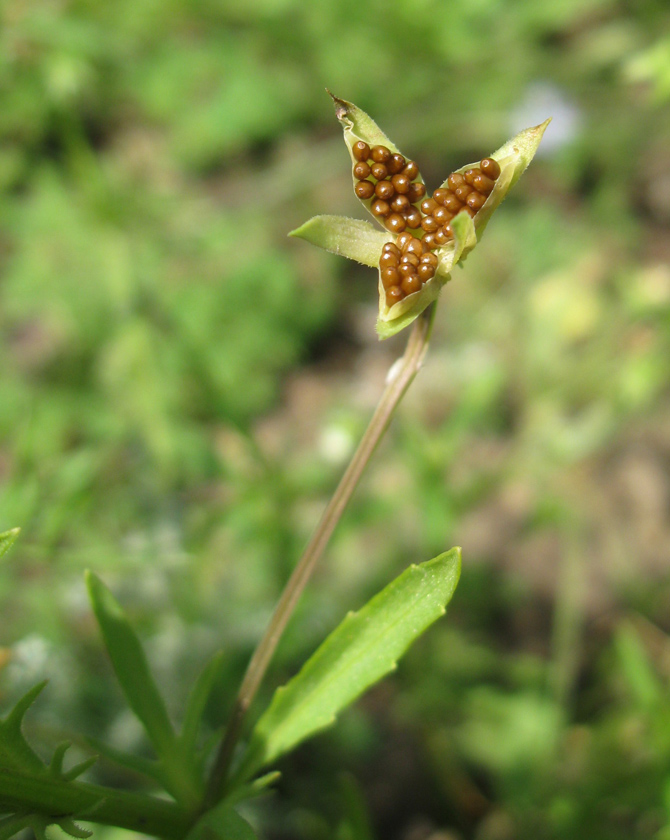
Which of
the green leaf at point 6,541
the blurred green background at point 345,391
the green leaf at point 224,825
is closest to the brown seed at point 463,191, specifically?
the green leaf at point 6,541

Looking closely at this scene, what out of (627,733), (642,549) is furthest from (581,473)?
(627,733)

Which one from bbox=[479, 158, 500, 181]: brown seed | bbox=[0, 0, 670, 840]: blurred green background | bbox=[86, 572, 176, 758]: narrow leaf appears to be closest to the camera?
bbox=[479, 158, 500, 181]: brown seed

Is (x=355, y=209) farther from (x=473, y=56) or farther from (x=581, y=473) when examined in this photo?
(x=581, y=473)

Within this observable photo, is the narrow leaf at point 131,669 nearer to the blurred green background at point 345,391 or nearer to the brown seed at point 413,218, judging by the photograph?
the blurred green background at point 345,391

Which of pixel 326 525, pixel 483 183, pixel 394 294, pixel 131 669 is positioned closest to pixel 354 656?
pixel 326 525

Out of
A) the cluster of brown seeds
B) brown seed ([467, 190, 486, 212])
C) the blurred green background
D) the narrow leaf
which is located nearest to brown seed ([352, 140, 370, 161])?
the cluster of brown seeds

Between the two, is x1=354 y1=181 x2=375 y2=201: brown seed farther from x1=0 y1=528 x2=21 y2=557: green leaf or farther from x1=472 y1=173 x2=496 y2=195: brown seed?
x1=0 y1=528 x2=21 y2=557: green leaf
